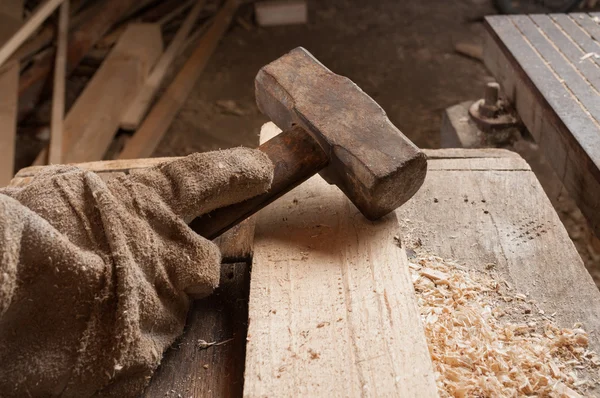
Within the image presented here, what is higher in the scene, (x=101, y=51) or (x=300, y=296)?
(x=300, y=296)

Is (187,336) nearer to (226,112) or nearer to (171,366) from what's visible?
(171,366)

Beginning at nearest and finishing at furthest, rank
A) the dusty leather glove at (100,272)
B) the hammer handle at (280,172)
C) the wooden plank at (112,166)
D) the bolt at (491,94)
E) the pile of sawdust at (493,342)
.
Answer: the dusty leather glove at (100,272) → the pile of sawdust at (493,342) → the hammer handle at (280,172) → the wooden plank at (112,166) → the bolt at (491,94)

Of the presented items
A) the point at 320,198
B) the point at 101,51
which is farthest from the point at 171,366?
the point at 101,51

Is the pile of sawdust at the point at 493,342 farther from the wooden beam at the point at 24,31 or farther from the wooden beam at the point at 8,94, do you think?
the wooden beam at the point at 24,31

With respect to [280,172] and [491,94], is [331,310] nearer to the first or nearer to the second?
[280,172]

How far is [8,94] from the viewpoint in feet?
10.8

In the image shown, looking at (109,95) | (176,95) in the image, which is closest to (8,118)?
(109,95)

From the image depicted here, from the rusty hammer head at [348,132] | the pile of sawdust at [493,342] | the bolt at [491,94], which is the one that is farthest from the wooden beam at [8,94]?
the bolt at [491,94]

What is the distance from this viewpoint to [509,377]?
1263mm

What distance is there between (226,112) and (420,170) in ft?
9.28

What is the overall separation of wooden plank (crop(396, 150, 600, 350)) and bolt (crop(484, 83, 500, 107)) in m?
1.06

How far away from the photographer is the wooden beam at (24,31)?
10.1 ft

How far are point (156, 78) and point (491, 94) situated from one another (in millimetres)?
2242

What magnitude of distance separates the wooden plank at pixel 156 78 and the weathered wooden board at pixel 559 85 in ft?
6.77
